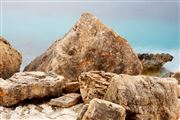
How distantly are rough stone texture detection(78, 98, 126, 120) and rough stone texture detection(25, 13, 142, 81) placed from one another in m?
4.02

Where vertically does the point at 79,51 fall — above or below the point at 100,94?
above

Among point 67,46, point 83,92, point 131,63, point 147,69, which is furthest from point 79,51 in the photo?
point 147,69

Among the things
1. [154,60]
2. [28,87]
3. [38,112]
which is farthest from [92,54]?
[154,60]

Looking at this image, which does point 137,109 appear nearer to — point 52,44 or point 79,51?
point 79,51

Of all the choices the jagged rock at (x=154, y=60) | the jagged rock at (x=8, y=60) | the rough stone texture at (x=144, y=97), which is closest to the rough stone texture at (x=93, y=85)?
the rough stone texture at (x=144, y=97)

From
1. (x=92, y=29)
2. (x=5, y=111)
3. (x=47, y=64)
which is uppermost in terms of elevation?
(x=92, y=29)

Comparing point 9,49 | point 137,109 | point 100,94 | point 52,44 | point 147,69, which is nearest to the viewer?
point 137,109

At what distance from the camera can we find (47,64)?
13.4 meters

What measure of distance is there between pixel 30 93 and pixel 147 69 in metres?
9.24

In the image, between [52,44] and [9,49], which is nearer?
[9,49]

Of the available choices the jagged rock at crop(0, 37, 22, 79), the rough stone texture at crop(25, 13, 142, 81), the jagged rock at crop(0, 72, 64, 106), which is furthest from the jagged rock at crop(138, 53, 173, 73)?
the jagged rock at crop(0, 72, 64, 106)

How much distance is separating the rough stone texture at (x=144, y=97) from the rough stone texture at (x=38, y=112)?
1077 millimetres

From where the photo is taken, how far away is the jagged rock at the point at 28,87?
10914mm

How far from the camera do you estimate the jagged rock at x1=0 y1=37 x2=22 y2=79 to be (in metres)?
12.7
